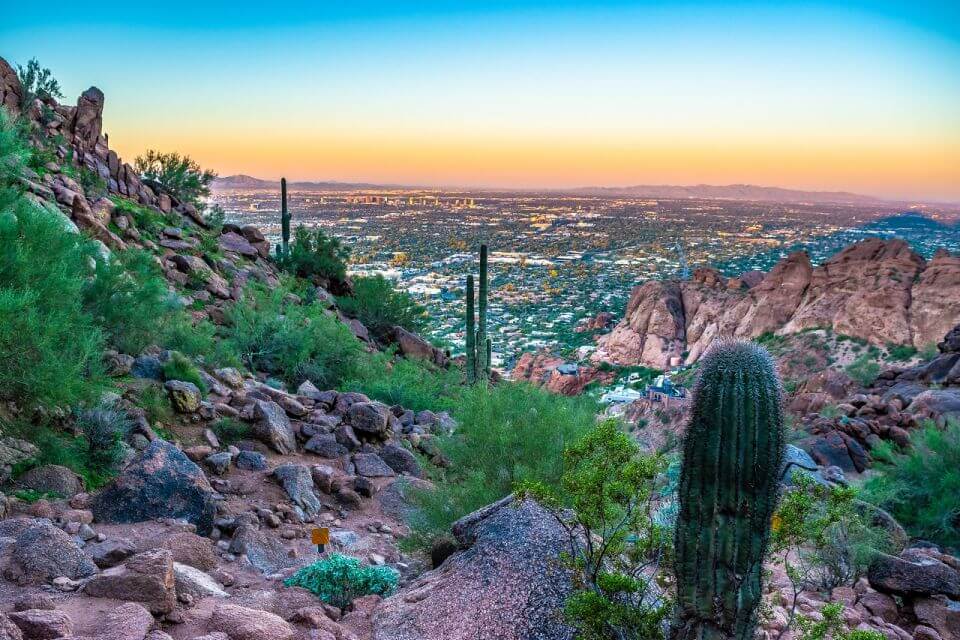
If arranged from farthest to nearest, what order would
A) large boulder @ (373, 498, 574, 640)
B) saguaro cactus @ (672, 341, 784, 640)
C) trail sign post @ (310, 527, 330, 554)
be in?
trail sign post @ (310, 527, 330, 554)
large boulder @ (373, 498, 574, 640)
saguaro cactus @ (672, 341, 784, 640)

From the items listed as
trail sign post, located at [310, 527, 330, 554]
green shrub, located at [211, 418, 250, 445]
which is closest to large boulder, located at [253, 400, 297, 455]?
green shrub, located at [211, 418, 250, 445]

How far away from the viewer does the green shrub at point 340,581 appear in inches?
220

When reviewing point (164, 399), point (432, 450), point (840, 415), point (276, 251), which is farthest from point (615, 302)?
point (164, 399)

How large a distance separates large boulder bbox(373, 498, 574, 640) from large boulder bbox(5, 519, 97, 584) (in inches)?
83.0

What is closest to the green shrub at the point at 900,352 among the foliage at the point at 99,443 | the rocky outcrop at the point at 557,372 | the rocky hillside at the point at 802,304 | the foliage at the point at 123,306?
the rocky hillside at the point at 802,304

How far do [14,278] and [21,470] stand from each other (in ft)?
6.22

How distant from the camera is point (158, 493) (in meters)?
6.51

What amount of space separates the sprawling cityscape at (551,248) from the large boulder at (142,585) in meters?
21.3

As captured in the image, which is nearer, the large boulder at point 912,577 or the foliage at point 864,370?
the large boulder at point 912,577

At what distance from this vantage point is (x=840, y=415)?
14.8 m

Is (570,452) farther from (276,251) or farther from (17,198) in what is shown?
(276,251)

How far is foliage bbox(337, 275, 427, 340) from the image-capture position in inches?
883

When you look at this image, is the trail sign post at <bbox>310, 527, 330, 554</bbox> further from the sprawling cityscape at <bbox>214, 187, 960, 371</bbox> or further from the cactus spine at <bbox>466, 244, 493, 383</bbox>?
the sprawling cityscape at <bbox>214, 187, 960, 371</bbox>

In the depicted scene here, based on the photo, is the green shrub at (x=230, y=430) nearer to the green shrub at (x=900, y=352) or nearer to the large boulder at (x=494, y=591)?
the large boulder at (x=494, y=591)
